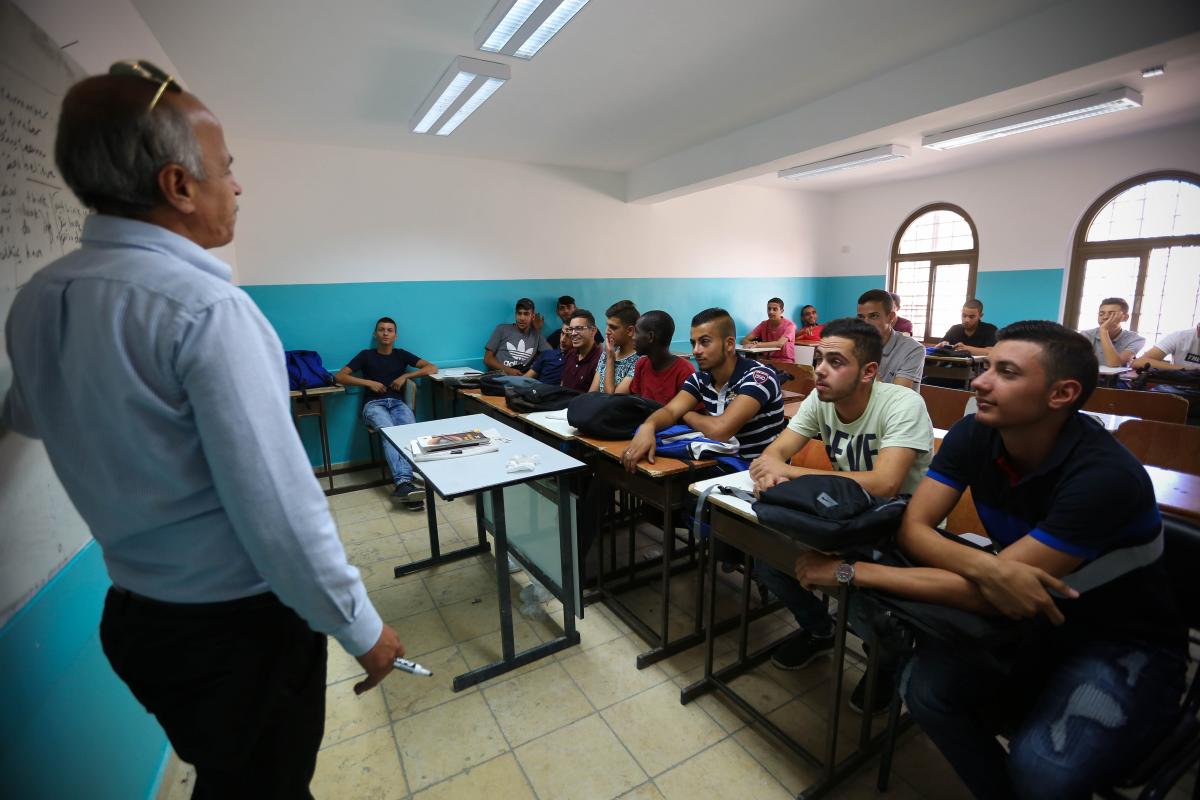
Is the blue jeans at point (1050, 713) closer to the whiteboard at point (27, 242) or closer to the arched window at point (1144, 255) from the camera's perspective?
the whiteboard at point (27, 242)

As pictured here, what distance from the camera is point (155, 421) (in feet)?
2.47

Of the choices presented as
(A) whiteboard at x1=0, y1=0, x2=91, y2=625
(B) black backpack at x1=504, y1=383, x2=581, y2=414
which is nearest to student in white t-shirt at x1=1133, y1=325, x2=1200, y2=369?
(B) black backpack at x1=504, y1=383, x2=581, y2=414

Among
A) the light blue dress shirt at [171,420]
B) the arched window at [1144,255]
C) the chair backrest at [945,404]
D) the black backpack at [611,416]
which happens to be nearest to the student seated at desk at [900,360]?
the chair backrest at [945,404]

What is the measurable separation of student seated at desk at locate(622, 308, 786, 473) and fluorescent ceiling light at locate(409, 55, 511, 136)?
195cm

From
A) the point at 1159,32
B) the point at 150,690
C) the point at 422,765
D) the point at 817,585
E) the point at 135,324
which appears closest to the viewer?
the point at 135,324

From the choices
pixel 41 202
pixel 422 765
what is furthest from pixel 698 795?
pixel 41 202

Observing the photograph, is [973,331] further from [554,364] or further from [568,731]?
[568,731]

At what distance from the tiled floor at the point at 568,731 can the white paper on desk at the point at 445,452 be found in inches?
33.2

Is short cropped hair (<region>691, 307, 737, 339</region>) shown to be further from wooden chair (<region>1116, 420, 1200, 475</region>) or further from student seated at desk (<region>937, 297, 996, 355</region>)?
student seated at desk (<region>937, 297, 996, 355</region>)

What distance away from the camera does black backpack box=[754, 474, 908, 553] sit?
137 centimetres

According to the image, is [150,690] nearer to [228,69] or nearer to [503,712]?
[503,712]

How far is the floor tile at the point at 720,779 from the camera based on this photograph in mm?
1662

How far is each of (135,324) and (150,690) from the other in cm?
59

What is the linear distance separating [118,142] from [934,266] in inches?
331
